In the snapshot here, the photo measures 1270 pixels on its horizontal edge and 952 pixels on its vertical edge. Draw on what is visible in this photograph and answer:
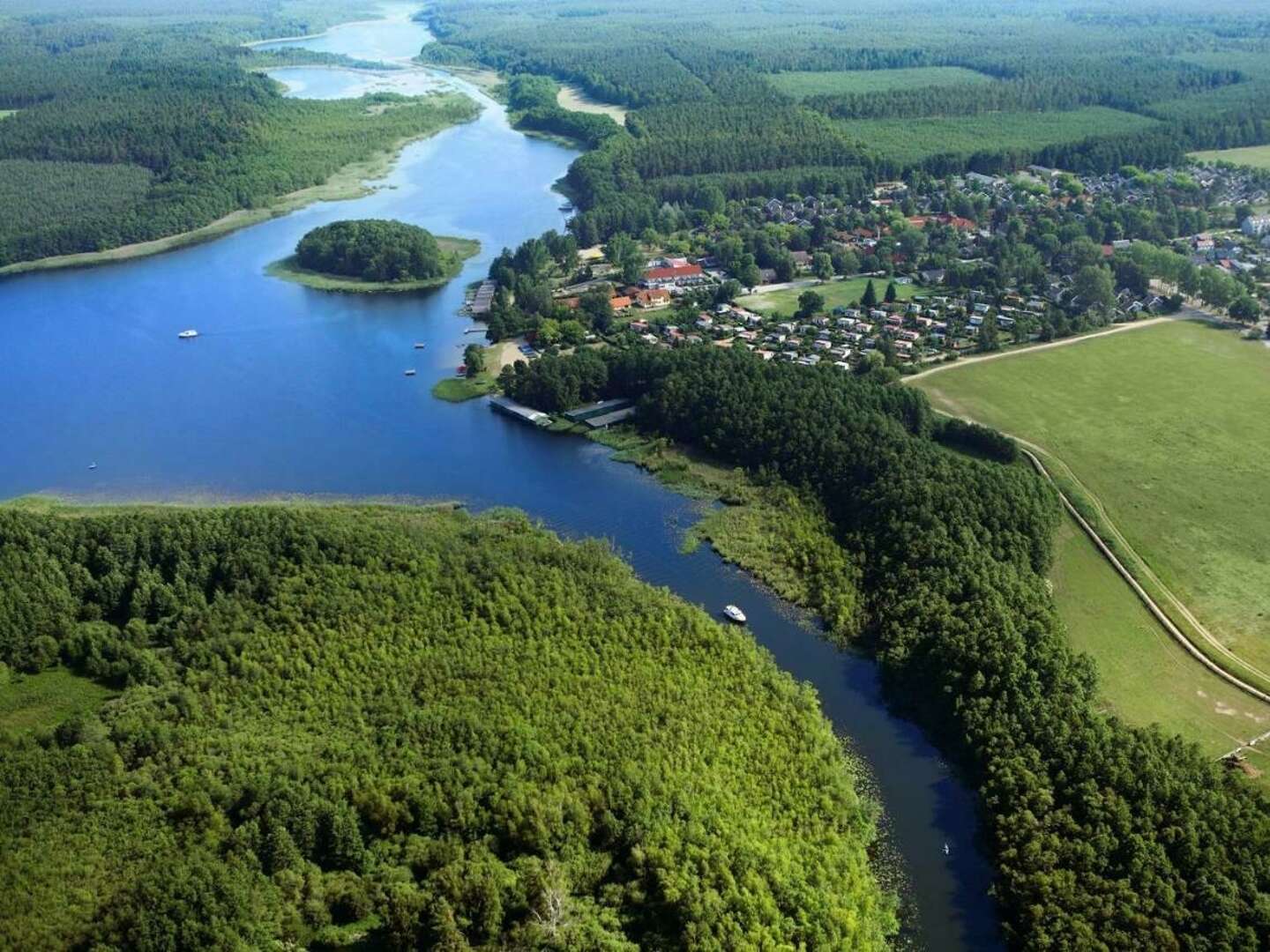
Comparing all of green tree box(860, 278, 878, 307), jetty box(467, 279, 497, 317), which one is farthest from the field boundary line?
jetty box(467, 279, 497, 317)

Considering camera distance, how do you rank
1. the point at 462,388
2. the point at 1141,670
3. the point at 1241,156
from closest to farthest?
the point at 1141,670 < the point at 462,388 < the point at 1241,156

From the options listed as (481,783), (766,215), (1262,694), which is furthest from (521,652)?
(766,215)

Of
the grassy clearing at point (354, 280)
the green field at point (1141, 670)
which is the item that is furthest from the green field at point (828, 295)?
the green field at point (1141, 670)

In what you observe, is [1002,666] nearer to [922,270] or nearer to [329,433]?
[329,433]

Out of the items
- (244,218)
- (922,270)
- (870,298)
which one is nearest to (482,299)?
(870,298)

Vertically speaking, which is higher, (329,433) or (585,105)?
(585,105)
